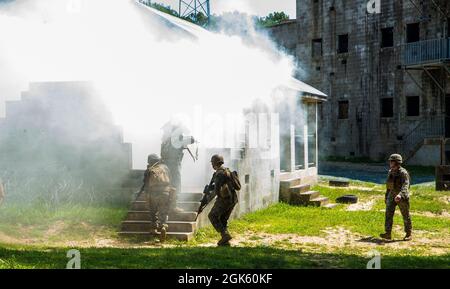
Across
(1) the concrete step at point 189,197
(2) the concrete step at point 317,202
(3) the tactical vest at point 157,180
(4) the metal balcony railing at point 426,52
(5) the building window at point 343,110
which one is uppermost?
(4) the metal balcony railing at point 426,52

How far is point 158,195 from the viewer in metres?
10.9

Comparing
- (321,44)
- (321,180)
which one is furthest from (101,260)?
(321,44)

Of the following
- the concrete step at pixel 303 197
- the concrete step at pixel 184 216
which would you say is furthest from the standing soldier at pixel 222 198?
the concrete step at pixel 303 197

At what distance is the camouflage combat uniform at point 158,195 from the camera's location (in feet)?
35.9

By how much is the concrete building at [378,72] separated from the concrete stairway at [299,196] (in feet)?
43.1

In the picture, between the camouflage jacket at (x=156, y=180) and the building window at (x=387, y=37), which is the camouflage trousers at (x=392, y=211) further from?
the building window at (x=387, y=37)

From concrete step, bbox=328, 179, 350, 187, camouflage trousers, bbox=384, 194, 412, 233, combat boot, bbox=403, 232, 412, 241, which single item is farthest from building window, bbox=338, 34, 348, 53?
combat boot, bbox=403, 232, 412, 241

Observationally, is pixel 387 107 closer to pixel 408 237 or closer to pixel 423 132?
pixel 423 132

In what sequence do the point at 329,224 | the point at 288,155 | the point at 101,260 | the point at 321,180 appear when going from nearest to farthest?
the point at 101,260, the point at 329,224, the point at 288,155, the point at 321,180

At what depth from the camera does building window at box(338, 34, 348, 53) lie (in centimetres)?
3353

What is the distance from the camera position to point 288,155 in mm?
18969

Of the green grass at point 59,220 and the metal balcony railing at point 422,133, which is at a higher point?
the metal balcony railing at point 422,133
